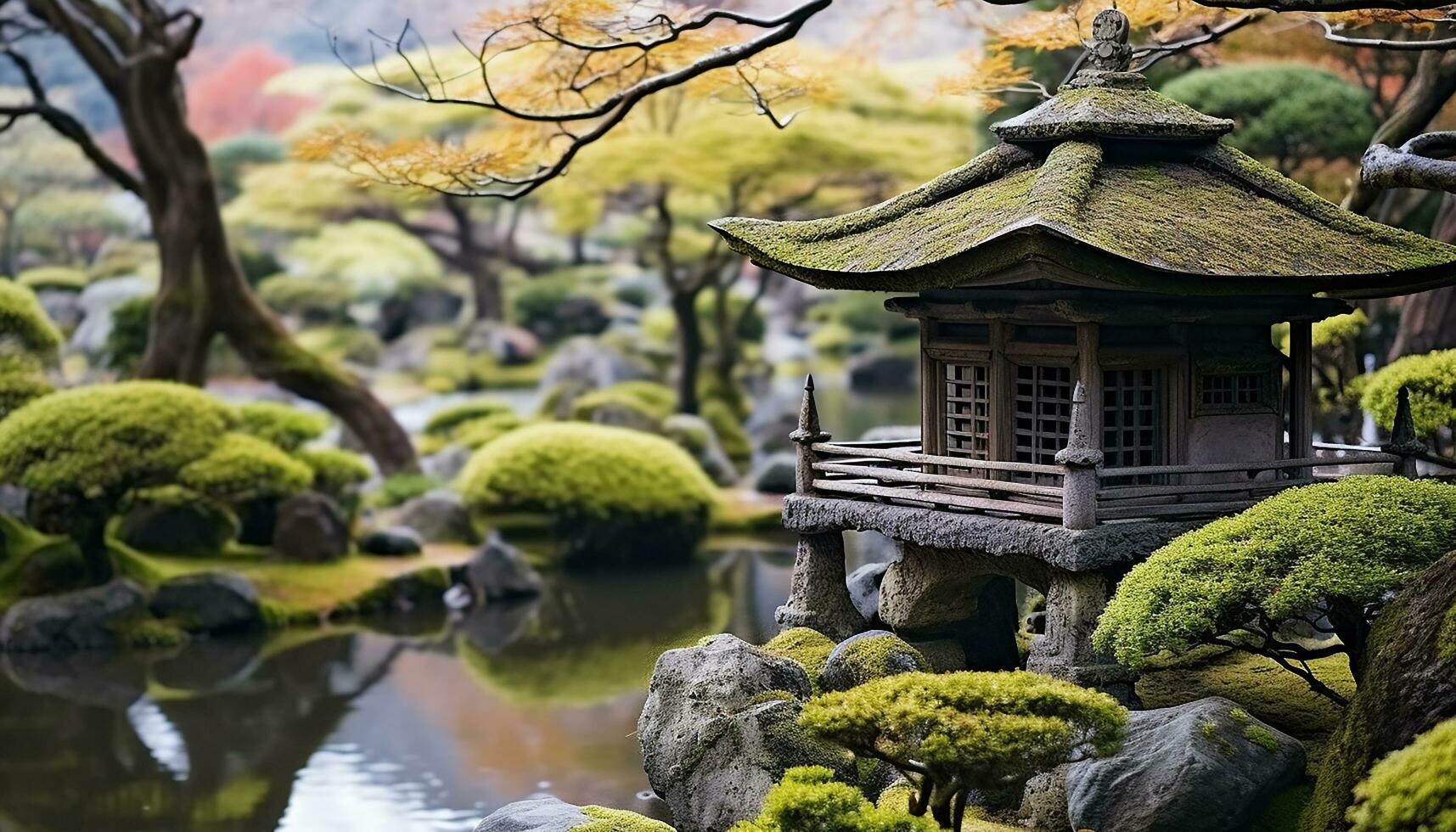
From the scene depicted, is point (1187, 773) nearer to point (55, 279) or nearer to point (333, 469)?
point (333, 469)

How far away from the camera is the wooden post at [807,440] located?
47.6 feet

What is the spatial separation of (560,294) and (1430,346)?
109 feet

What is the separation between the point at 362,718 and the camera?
18.2 m

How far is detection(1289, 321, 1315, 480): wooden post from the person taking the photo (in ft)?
44.5

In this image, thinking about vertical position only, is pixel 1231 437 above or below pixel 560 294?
below

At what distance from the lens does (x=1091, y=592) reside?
39.8 feet

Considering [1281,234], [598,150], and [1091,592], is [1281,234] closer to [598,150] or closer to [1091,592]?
[1091,592]

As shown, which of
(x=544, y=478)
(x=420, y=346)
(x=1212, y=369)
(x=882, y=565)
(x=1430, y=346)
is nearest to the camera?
(x=1212, y=369)

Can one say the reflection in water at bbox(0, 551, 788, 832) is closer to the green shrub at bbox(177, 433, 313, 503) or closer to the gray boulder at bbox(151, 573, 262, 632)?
the gray boulder at bbox(151, 573, 262, 632)

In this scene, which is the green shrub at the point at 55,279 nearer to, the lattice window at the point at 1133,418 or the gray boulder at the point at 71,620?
the gray boulder at the point at 71,620

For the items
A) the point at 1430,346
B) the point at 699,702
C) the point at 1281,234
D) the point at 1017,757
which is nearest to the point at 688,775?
the point at 699,702

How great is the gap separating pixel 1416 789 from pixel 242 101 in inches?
2276

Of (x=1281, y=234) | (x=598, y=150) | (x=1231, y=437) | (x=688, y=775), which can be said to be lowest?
(x=688, y=775)

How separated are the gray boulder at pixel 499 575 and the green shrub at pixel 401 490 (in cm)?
309
